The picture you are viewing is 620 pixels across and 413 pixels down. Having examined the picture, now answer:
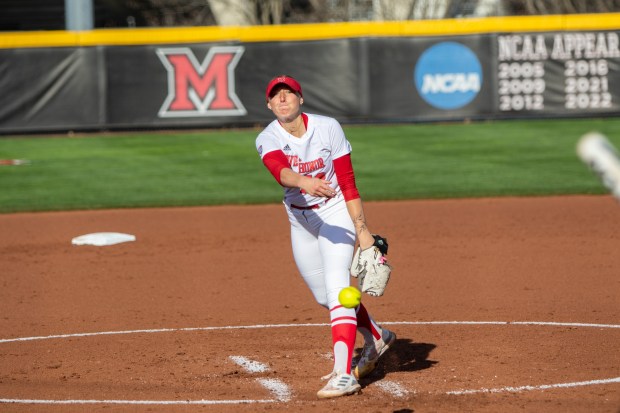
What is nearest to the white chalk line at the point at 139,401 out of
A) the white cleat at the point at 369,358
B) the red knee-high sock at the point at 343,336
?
the red knee-high sock at the point at 343,336

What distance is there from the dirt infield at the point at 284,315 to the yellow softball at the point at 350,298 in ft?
1.91

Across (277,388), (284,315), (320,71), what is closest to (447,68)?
(320,71)

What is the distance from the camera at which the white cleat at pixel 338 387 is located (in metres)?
6.31

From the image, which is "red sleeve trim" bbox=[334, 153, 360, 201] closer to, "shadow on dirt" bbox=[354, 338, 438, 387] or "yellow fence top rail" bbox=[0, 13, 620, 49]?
"shadow on dirt" bbox=[354, 338, 438, 387]

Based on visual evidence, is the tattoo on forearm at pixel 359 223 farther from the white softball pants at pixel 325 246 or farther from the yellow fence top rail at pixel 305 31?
the yellow fence top rail at pixel 305 31

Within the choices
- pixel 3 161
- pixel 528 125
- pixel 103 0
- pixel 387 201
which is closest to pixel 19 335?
pixel 387 201

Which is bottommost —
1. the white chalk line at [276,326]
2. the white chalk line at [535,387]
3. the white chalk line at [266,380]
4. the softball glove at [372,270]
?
the white chalk line at [276,326]

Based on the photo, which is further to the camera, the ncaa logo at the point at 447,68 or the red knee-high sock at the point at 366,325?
the ncaa logo at the point at 447,68

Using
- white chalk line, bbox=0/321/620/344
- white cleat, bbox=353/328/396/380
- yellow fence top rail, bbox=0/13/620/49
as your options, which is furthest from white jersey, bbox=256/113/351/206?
yellow fence top rail, bbox=0/13/620/49

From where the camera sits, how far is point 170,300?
9.55 metres

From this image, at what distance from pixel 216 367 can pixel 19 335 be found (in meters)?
2.01

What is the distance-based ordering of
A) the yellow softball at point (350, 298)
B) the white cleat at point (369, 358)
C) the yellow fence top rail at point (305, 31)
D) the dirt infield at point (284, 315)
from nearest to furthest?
the yellow softball at point (350, 298) → the dirt infield at point (284, 315) → the white cleat at point (369, 358) → the yellow fence top rail at point (305, 31)

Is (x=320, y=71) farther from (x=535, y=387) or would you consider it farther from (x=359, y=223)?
(x=535, y=387)

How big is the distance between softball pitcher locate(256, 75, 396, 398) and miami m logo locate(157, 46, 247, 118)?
51.8 feet
